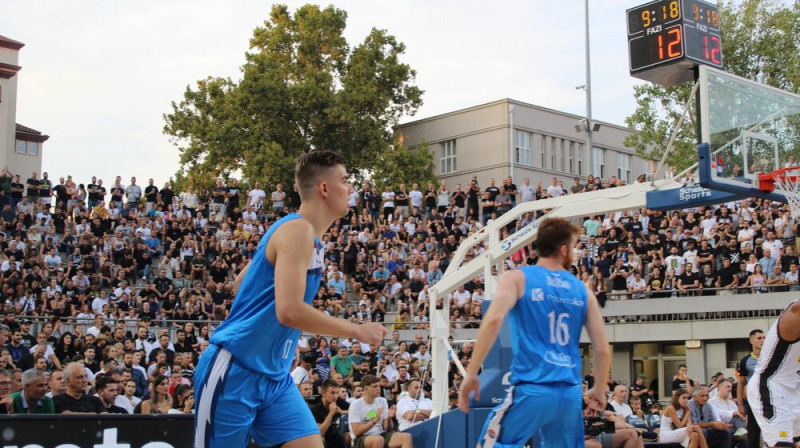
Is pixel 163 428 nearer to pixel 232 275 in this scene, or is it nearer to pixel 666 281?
pixel 232 275

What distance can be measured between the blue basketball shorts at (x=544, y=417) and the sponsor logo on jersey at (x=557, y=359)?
135mm

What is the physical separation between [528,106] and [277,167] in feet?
59.1

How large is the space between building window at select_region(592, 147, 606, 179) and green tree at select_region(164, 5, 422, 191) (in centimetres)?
1405

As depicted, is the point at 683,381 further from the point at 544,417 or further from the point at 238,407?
the point at 238,407

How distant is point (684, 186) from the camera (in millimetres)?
12375

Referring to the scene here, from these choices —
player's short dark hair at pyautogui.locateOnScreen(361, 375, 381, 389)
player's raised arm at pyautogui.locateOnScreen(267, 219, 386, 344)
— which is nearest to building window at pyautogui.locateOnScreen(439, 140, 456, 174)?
player's short dark hair at pyautogui.locateOnScreen(361, 375, 381, 389)

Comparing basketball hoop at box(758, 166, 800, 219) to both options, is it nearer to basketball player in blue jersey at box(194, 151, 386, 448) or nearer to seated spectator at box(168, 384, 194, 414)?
seated spectator at box(168, 384, 194, 414)

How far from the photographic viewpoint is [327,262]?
26812 mm

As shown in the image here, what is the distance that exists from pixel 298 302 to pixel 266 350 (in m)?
0.42

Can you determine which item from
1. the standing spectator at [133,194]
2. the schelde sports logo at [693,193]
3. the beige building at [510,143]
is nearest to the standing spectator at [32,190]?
the standing spectator at [133,194]

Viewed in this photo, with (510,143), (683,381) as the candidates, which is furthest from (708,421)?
(510,143)

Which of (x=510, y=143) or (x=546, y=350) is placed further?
(x=510, y=143)

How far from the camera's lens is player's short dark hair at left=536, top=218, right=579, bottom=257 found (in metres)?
5.88

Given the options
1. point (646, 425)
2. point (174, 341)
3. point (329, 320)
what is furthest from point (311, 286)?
point (174, 341)
